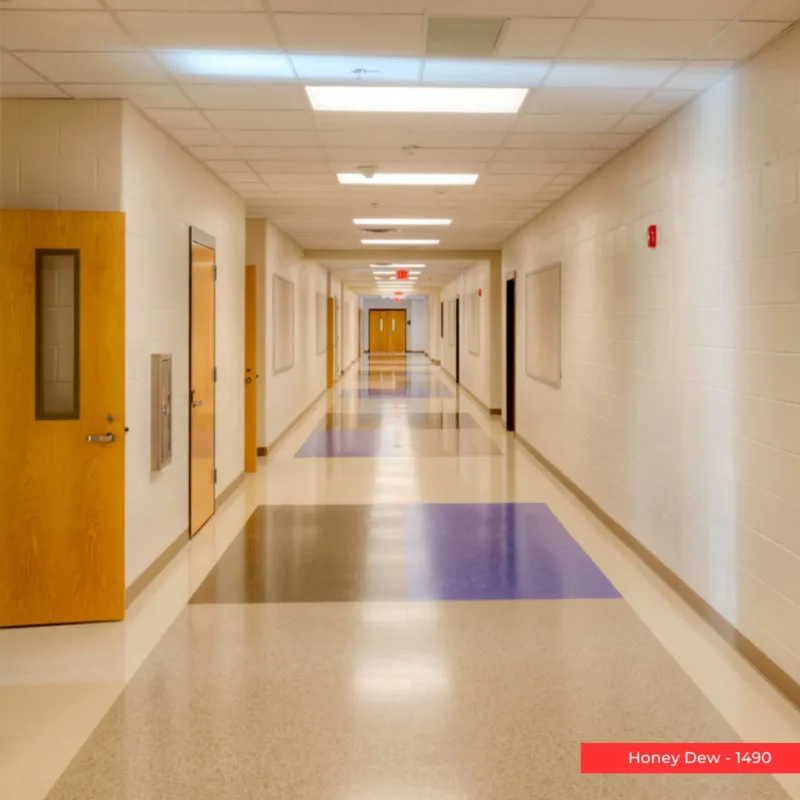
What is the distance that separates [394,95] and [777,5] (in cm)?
204

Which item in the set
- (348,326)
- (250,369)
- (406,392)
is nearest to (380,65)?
(250,369)

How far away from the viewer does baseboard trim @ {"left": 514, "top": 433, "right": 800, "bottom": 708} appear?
3.47 metres

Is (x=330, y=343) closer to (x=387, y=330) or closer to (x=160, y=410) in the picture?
(x=160, y=410)

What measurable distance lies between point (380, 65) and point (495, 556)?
315 cm

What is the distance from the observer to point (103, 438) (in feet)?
14.2

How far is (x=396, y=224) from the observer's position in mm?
10305

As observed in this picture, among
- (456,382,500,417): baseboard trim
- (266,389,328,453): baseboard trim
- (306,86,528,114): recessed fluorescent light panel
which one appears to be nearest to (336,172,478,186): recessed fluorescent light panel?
(306,86,528,114): recessed fluorescent light panel

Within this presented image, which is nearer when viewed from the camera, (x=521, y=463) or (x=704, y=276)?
(x=704, y=276)

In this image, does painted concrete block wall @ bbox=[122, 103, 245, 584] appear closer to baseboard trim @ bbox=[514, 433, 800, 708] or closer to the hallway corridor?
the hallway corridor

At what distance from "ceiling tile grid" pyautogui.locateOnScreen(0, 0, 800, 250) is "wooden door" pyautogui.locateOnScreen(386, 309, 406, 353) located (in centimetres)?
3361

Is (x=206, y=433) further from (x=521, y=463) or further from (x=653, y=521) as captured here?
(x=521, y=463)

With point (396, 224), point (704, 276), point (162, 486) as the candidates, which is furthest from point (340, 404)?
point (704, 276)

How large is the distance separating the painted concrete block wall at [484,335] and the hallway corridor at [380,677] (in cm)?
758

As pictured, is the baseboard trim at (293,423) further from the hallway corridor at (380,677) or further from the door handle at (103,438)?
the door handle at (103,438)
